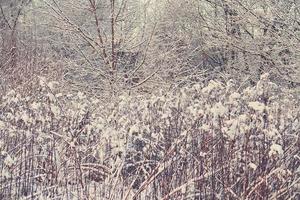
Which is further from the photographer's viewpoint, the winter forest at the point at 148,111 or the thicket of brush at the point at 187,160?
the winter forest at the point at 148,111

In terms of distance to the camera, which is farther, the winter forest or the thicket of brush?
the winter forest

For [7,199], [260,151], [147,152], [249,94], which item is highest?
[249,94]

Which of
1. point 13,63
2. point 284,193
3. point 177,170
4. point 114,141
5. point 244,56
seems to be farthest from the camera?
point 244,56

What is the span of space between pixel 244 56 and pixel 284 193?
34.6 ft

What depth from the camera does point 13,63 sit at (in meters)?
12.6

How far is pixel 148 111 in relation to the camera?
652 centimetres

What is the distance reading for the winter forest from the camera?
4.17 m

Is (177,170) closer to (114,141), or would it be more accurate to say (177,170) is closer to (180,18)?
(114,141)

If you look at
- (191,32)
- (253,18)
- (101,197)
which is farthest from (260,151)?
(191,32)

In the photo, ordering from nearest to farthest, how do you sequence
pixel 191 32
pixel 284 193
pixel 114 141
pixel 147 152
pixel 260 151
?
pixel 284 193
pixel 260 151
pixel 114 141
pixel 147 152
pixel 191 32

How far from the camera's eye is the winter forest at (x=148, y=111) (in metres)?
4.17

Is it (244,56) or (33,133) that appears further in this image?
(244,56)

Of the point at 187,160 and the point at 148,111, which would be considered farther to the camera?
the point at 148,111

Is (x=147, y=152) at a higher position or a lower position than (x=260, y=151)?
lower
